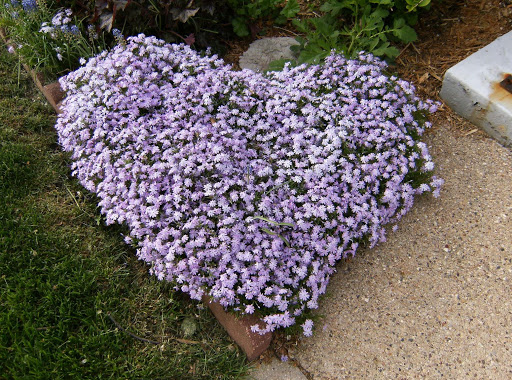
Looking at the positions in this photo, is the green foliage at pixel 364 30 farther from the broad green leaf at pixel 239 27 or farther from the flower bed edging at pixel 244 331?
the flower bed edging at pixel 244 331

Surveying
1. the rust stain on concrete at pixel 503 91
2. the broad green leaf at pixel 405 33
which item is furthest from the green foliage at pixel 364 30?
the rust stain on concrete at pixel 503 91

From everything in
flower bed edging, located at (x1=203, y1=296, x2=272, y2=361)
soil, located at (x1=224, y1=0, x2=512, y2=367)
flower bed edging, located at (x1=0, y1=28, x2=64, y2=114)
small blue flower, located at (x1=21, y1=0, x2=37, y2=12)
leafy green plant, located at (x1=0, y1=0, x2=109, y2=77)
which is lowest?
flower bed edging, located at (x1=203, y1=296, x2=272, y2=361)

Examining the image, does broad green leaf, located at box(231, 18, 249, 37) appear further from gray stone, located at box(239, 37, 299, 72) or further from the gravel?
the gravel

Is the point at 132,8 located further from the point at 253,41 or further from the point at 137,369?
the point at 137,369

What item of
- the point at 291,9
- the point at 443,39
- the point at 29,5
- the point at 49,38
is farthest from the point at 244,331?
the point at 29,5

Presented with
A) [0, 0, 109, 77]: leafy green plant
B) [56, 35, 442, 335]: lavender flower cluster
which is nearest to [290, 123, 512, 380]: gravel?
[56, 35, 442, 335]: lavender flower cluster

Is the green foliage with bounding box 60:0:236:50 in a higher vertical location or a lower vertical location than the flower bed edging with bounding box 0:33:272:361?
higher
